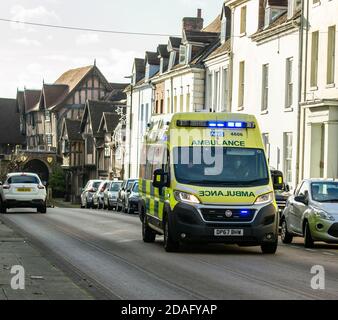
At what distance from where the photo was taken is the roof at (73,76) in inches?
4766

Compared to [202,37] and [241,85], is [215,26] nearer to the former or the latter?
[202,37]

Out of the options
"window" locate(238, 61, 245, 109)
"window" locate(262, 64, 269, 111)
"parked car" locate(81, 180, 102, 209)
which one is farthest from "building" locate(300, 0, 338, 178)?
"parked car" locate(81, 180, 102, 209)

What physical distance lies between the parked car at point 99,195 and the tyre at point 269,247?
39932 mm

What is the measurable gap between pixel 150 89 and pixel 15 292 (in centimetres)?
6542

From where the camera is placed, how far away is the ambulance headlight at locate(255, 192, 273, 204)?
2078cm

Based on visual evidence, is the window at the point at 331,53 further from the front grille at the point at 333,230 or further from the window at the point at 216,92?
the window at the point at 216,92

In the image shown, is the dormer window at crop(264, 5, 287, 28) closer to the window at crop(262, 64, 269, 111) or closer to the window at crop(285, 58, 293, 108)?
the window at crop(262, 64, 269, 111)

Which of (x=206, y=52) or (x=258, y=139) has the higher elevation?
(x=206, y=52)

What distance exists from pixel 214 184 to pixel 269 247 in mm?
1683

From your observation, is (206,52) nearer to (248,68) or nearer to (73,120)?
(248,68)

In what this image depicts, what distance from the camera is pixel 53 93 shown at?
418 feet

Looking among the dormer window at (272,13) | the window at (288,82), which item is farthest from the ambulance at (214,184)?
the dormer window at (272,13)
